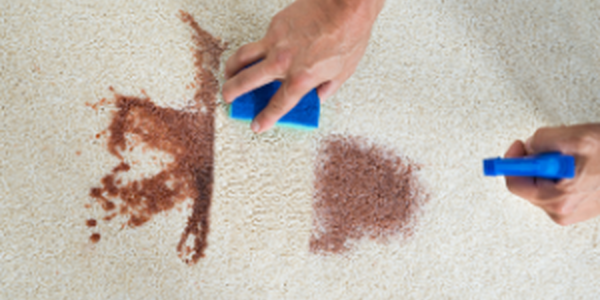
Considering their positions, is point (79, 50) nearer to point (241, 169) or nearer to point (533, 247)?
point (241, 169)

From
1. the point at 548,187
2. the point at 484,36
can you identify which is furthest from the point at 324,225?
the point at 484,36

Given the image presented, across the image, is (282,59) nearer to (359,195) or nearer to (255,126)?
(255,126)

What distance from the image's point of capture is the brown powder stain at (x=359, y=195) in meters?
0.86

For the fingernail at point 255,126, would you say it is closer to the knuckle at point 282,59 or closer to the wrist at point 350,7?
the knuckle at point 282,59

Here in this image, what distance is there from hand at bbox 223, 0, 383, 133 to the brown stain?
122 mm

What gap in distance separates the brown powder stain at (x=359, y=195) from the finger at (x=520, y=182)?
0.18 meters

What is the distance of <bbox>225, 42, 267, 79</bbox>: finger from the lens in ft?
2.45

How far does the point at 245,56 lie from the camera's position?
0.76 m

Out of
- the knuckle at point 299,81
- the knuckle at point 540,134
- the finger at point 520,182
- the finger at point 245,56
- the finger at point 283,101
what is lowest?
the finger at point 520,182

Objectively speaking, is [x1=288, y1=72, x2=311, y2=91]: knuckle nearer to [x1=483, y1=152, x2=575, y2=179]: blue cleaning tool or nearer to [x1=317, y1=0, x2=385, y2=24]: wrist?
[x1=317, y1=0, x2=385, y2=24]: wrist

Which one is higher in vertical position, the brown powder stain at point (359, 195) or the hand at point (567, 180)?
the brown powder stain at point (359, 195)

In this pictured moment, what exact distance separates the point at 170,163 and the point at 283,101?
0.27 metres

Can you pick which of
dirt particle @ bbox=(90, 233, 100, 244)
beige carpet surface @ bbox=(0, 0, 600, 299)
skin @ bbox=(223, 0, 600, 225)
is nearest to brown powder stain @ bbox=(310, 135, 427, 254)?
beige carpet surface @ bbox=(0, 0, 600, 299)

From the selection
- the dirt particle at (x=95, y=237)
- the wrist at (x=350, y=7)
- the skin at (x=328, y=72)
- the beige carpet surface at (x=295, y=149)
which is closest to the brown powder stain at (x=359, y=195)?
the beige carpet surface at (x=295, y=149)
